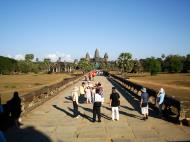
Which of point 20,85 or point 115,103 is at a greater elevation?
point 115,103

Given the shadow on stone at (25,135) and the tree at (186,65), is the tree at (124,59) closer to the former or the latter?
the tree at (186,65)

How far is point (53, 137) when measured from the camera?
10.6m

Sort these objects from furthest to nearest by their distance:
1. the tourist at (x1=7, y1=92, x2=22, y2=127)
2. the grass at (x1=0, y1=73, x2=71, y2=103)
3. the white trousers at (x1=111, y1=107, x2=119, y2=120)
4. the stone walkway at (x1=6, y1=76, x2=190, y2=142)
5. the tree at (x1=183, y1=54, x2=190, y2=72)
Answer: the tree at (x1=183, y1=54, x2=190, y2=72) → the grass at (x1=0, y1=73, x2=71, y2=103) → the white trousers at (x1=111, y1=107, x2=119, y2=120) → the tourist at (x1=7, y1=92, x2=22, y2=127) → the stone walkway at (x1=6, y1=76, x2=190, y2=142)

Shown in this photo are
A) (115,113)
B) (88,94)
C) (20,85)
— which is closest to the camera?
(115,113)

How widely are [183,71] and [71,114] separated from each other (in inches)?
5581

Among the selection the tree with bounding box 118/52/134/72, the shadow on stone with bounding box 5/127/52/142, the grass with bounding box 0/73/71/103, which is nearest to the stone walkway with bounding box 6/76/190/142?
the shadow on stone with bounding box 5/127/52/142

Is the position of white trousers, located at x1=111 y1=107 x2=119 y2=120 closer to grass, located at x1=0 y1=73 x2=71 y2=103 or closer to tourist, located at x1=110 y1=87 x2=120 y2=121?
tourist, located at x1=110 y1=87 x2=120 y2=121

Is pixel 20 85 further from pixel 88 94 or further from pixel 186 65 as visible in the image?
pixel 186 65

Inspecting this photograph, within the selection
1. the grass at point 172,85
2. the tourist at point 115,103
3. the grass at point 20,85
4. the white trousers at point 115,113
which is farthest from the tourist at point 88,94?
the grass at point 20,85

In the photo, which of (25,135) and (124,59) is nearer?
(25,135)

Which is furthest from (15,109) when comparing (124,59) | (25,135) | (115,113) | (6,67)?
(6,67)

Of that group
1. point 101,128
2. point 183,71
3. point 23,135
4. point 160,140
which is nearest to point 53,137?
point 23,135

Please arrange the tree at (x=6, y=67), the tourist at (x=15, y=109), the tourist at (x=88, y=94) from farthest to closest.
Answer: the tree at (x=6, y=67) < the tourist at (x=88, y=94) < the tourist at (x=15, y=109)

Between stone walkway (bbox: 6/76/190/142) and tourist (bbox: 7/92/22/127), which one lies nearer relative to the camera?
stone walkway (bbox: 6/76/190/142)
